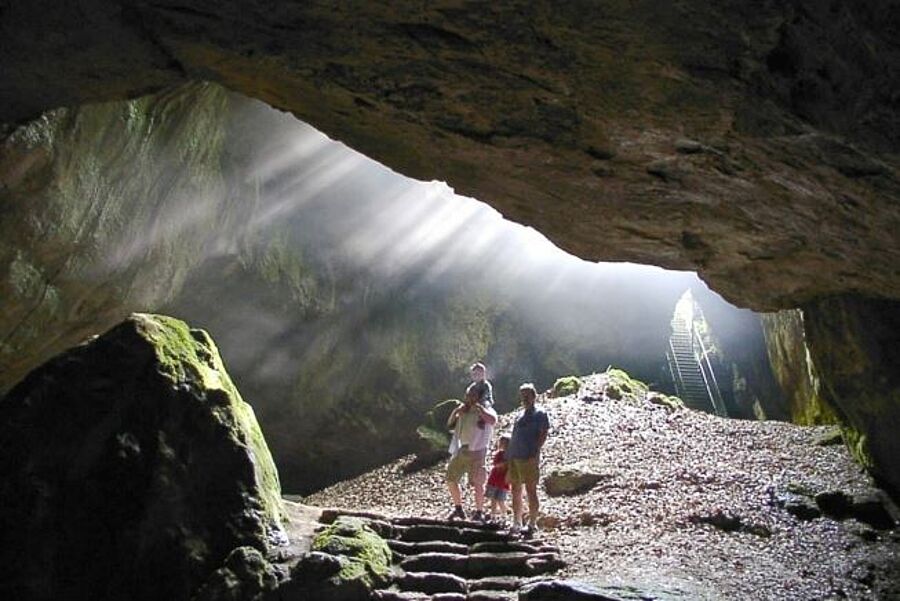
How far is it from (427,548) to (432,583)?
105cm

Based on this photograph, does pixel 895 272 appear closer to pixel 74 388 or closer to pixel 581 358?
pixel 74 388

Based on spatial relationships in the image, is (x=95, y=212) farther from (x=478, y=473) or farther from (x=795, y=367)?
(x=795, y=367)

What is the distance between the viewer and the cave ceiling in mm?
5023

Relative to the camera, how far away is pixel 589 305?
27.4 m

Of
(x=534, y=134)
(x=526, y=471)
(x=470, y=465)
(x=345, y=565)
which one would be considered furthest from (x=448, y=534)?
(x=534, y=134)

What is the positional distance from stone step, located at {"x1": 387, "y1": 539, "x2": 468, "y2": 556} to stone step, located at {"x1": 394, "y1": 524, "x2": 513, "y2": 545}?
0.32 metres

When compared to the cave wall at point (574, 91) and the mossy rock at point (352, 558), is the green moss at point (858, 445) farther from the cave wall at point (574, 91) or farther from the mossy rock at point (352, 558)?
the mossy rock at point (352, 558)

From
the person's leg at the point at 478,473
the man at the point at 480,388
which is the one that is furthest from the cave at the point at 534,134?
the person's leg at the point at 478,473

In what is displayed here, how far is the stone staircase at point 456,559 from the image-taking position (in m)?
8.75

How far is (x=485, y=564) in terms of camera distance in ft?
30.9

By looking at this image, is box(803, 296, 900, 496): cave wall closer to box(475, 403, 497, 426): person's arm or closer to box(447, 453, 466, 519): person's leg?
box(475, 403, 497, 426): person's arm

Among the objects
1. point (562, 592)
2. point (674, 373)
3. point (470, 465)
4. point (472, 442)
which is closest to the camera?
point (562, 592)

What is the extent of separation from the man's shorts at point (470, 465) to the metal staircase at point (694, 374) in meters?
18.4

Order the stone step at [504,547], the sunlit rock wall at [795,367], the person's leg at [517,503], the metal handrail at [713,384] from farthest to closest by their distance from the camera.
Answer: the metal handrail at [713,384] → the sunlit rock wall at [795,367] → the person's leg at [517,503] → the stone step at [504,547]
